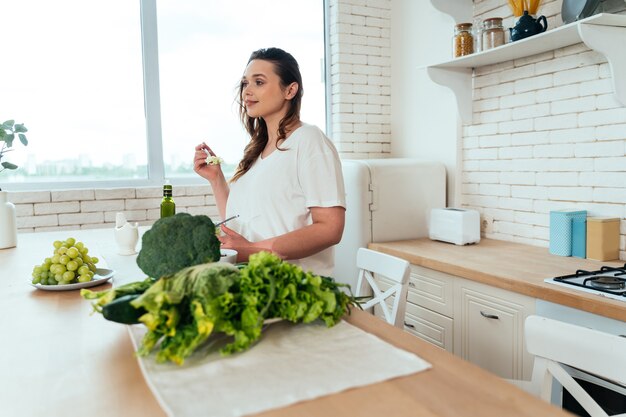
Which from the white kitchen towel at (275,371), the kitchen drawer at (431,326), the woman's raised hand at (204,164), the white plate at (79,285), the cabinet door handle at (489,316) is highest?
the woman's raised hand at (204,164)

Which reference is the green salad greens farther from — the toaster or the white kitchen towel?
the toaster

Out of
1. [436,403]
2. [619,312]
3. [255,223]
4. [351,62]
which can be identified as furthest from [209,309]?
[351,62]

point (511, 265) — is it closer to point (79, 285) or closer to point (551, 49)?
point (551, 49)

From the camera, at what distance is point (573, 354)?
3.93ft

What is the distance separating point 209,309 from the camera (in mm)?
907

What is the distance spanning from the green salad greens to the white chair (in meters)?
0.52

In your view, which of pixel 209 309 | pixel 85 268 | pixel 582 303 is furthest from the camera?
pixel 582 303

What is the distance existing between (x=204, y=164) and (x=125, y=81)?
1643 millimetres

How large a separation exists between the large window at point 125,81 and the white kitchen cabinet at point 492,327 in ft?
6.62

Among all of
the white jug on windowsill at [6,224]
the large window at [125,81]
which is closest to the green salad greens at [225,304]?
the white jug on windowsill at [6,224]

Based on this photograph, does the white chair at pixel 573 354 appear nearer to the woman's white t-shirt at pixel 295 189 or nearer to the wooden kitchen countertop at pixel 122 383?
the wooden kitchen countertop at pixel 122 383

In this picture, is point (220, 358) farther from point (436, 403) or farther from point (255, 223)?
point (255, 223)

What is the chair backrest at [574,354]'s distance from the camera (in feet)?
3.70

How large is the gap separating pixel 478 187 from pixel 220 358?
2654mm
